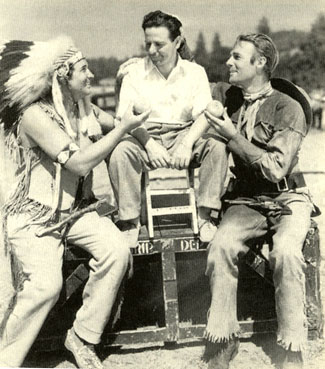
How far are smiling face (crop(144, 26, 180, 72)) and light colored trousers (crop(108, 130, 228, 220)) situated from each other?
699 mm

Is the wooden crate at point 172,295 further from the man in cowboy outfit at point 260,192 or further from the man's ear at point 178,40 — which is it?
the man's ear at point 178,40

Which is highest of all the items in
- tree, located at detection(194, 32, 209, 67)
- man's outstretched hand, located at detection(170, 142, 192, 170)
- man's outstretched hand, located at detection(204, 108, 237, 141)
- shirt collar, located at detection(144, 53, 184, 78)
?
shirt collar, located at detection(144, 53, 184, 78)

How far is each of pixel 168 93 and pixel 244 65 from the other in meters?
0.57

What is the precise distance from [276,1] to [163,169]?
1.29 m

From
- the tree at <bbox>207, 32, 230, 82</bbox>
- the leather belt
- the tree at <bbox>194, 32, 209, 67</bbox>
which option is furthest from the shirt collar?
the tree at <bbox>194, 32, 209, 67</bbox>

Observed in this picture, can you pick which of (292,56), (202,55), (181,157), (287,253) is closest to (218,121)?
(181,157)

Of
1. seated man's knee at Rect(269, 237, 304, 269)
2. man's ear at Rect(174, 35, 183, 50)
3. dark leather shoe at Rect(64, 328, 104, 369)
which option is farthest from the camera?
man's ear at Rect(174, 35, 183, 50)

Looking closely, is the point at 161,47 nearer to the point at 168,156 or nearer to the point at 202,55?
the point at 168,156

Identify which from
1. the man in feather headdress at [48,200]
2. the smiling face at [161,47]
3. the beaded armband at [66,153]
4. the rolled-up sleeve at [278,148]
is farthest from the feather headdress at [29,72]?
the rolled-up sleeve at [278,148]

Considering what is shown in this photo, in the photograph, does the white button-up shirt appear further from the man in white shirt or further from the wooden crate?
the wooden crate

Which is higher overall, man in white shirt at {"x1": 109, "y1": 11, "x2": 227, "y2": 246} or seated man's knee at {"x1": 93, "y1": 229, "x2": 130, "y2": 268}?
man in white shirt at {"x1": 109, "y1": 11, "x2": 227, "y2": 246}

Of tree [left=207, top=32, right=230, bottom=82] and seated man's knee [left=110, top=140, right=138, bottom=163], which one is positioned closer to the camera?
seated man's knee [left=110, top=140, right=138, bottom=163]

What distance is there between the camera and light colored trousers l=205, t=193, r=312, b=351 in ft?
10.7

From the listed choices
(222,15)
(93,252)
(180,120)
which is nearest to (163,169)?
(180,120)
